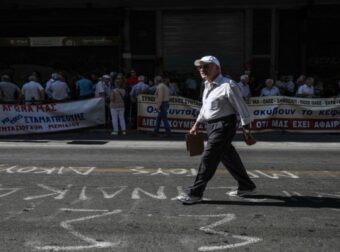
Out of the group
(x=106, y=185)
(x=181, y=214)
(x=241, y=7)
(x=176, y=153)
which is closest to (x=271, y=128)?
(x=176, y=153)

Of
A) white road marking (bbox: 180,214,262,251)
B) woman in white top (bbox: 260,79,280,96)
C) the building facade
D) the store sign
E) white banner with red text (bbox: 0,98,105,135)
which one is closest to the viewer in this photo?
white road marking (bbox: 180,214,262,251)

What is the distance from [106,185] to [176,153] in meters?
4.16

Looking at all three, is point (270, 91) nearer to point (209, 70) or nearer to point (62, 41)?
point (62, 41)

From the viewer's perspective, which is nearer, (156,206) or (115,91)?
(156,206)

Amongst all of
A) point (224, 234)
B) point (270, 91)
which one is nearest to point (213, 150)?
point (224, 234)

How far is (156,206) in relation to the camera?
6938 mm

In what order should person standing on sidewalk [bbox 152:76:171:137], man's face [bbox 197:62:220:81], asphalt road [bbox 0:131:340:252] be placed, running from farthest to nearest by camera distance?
person standing on sidewalk [bbox 152:76:171:137] < man's face [bbox 197:62:220:81] < asphalt road [bbox 0:131:340:252]

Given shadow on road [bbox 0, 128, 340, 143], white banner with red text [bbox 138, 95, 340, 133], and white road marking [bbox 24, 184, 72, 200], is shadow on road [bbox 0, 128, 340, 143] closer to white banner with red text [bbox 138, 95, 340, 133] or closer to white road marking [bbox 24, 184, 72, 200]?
white banner with red text [bbox 138, 95, 340, 133]

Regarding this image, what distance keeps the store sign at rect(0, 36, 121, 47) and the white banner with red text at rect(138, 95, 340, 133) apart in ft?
23.4

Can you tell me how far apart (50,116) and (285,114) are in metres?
A: 6.53

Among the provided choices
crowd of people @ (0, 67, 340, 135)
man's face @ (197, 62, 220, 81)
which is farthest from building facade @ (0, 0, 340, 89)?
man's face @ (197, 62, 220, 81)

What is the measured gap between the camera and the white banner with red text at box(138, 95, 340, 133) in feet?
54.8

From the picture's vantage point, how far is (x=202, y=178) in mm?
7090

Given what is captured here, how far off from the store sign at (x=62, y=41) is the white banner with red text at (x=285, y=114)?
7.14 m
